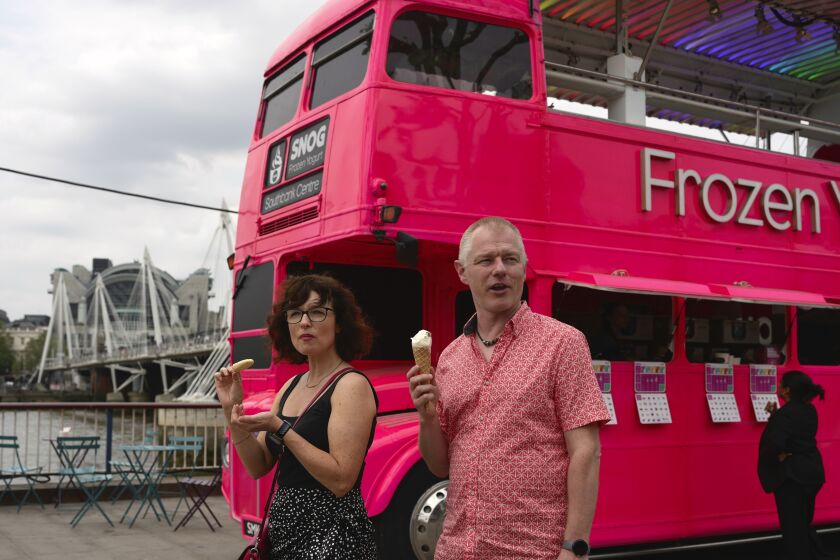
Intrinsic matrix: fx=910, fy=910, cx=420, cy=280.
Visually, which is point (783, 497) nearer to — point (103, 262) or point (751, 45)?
point (751, 45)

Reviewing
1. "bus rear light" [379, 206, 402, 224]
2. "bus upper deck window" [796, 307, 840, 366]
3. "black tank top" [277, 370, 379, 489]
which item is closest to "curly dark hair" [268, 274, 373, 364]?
"black tank top" [277, 370, 379, 489]

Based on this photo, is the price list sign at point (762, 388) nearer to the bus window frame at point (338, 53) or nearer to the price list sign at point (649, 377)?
the price list sign at point (649, 377)

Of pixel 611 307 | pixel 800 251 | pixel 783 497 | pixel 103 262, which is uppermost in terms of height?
pixel 103 262

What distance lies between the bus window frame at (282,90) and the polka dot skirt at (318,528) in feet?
14.8

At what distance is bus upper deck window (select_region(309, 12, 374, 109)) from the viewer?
253 inches

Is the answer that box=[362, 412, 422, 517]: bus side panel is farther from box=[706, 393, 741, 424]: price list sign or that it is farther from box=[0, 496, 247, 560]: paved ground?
box=[0, 496, 247, 560]: paved ground

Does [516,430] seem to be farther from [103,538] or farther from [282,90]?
[103,538]

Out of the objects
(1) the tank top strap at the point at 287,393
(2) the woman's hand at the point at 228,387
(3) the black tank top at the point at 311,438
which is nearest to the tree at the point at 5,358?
(1) the tank top strap at the point at 287,393

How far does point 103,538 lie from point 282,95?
14.7 feet

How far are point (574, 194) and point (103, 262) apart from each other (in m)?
181

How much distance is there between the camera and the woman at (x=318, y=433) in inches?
116

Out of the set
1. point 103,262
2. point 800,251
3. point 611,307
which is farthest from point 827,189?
point 103,262

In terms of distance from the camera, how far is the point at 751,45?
30.4 ft

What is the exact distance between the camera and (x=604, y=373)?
21.5 ft
